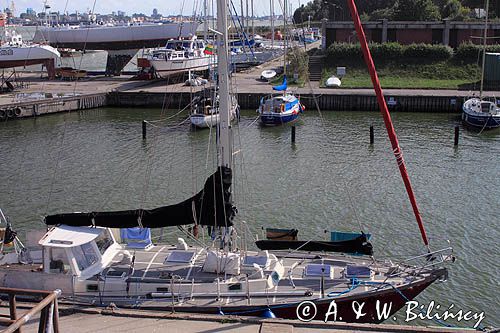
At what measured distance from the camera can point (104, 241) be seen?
736 inches

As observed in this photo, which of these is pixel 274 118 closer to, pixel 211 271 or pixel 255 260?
pixel 255 260

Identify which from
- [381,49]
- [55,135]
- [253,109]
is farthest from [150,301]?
[381,49]

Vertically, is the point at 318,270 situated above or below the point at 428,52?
below

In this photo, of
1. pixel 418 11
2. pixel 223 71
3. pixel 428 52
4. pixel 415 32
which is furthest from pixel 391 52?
pixel 223 71

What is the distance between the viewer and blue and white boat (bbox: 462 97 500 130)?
49344mm

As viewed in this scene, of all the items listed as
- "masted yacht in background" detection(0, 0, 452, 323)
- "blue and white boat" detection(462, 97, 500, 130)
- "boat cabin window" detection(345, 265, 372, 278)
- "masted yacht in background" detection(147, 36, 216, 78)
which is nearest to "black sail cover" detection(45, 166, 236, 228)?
"masted yacht in background" detection(0, 0, 452, 323)

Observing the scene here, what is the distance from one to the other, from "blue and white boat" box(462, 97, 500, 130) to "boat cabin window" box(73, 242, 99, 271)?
3954 cm

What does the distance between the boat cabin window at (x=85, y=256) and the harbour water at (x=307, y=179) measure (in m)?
7.06

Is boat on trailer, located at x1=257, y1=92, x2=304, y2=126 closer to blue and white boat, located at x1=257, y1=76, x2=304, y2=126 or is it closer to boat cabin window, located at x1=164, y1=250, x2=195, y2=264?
blue and white boat, located at x1=257, y1=76, x2=304, y2=126

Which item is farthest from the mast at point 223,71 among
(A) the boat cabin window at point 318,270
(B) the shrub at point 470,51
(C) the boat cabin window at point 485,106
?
(B) the shrub at point 470,51

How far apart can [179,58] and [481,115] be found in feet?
116

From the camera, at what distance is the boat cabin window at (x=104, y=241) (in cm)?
1842

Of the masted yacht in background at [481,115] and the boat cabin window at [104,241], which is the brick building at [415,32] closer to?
the masted yacht in background at [481,115]

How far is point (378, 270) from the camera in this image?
18375 mm
